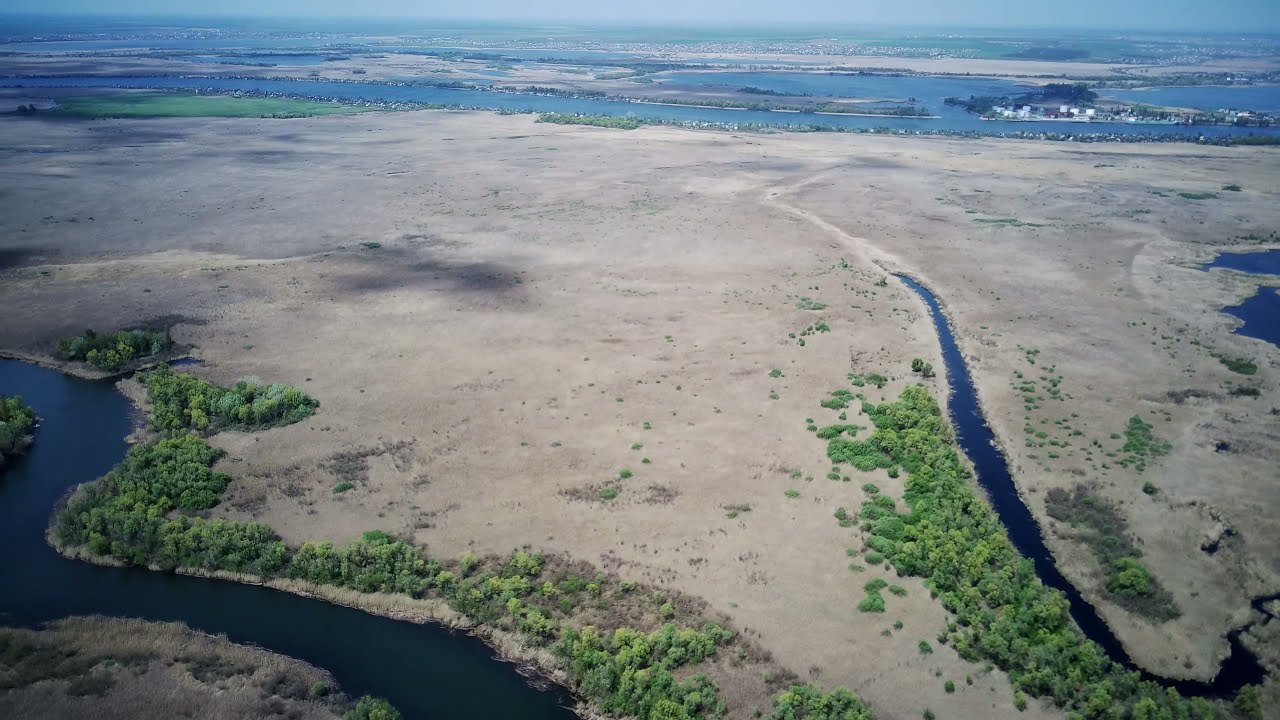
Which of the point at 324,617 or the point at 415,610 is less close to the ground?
the point at 415,610

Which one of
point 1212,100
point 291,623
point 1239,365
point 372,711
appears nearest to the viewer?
point 372,711

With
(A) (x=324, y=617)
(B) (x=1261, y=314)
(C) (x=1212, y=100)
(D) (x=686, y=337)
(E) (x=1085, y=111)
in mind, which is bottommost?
(A) (x=324, y=617)

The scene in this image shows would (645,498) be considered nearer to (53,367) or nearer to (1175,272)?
(53,367)

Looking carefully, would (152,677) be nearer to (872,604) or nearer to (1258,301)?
(872,604)

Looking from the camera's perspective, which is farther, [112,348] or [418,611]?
[112,348]

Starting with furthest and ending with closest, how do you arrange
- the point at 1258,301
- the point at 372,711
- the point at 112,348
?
1. the point at 1258,301
2. the point at 112,348
3. the point at 372,711

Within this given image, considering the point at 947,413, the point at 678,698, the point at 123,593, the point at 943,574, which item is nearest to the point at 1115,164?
the point at 947,413

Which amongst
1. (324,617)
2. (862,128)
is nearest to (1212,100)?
(862,128)
